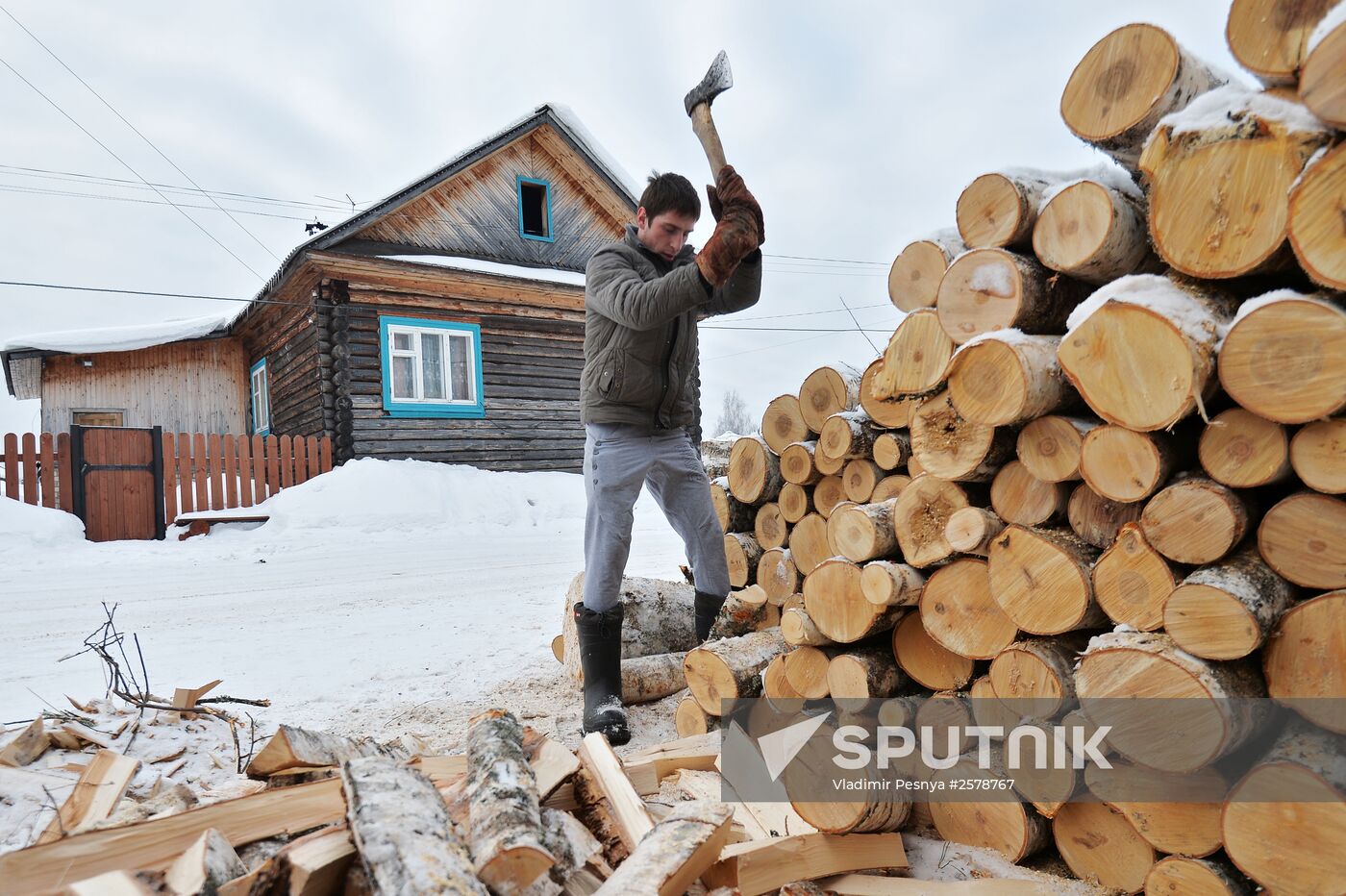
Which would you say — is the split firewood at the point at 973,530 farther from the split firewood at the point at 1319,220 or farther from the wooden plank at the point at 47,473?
the wooden plank at the point at 47,473

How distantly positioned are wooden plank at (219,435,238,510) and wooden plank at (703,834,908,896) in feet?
29.4

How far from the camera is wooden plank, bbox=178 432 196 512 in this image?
8.24 metres

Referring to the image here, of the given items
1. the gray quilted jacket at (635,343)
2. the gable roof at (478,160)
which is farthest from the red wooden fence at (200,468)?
the gray quilted jacket at (635,343)

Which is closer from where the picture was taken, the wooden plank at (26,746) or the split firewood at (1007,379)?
the split firewood at (1007,379)

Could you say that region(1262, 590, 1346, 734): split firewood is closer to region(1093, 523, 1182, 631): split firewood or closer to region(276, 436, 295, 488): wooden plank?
region(1093, 523, 1182, 631): split firewood

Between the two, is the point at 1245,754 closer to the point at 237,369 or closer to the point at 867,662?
the point at 867,662

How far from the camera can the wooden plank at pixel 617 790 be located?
1.57 meters

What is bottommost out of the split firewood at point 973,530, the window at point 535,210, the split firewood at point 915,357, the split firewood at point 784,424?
the split firewood at point 973,530

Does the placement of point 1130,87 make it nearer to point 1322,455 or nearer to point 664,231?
point 1322,455

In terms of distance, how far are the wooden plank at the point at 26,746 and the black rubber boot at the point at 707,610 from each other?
229cm

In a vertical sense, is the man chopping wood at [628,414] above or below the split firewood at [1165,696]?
above

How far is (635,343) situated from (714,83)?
1054 millimetres

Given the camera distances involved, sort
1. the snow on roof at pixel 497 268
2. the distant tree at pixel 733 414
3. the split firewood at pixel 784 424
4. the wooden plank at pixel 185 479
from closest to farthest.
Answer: the split firewood at pixel 784 424
the wooden plank at pixel 185 479
the snow on roof at pixel 497 268
the distant tree at pixel 733 414

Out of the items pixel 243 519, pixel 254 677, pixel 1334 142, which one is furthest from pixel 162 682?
pixel 243 519
